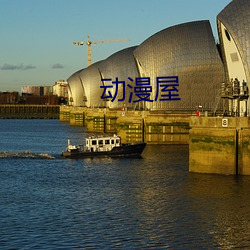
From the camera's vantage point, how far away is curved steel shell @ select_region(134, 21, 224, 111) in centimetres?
8412

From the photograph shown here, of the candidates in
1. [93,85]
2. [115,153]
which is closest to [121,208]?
[115,153]

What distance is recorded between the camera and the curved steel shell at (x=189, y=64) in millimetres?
84125

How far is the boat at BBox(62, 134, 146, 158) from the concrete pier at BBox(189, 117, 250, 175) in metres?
17.2

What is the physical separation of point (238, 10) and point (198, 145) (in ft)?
52.5

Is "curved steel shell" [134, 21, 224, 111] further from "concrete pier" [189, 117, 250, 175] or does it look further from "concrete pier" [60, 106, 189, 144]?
"concrete pier" [189, 117, 250, 175]

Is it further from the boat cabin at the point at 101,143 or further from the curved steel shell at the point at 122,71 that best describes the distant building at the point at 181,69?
the boat cabin at the point at 101,143

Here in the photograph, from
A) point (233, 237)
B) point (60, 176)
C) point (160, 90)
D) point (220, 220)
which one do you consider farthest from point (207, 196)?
point (160, 90)

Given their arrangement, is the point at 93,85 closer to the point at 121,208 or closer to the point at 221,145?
the point at 221,145

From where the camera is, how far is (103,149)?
217ft

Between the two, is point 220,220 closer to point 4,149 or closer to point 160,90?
point 4,149

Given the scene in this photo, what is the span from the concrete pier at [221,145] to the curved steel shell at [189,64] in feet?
117

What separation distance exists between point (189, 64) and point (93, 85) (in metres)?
62.7

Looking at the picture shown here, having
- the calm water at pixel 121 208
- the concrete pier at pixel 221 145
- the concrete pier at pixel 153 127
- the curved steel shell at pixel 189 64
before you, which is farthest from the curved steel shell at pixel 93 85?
the concrete pier at pixel 221 145

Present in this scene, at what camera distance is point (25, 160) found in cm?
6406
